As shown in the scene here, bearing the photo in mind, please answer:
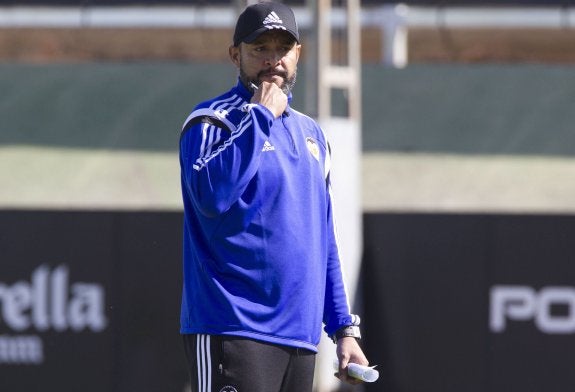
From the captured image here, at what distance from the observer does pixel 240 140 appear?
3740 mm

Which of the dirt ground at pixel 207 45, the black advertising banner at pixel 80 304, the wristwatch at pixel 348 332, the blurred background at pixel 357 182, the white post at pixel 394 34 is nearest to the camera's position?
the wristwatch at pixel 348 332

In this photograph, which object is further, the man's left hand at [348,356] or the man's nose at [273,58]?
the man's left hand at [348,356]

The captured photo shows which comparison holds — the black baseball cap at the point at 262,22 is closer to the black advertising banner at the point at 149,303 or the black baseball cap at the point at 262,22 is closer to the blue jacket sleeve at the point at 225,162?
the blue jacket sleeve at the point at 225,162

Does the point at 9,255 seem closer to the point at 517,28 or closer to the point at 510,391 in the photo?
the point at 510,391

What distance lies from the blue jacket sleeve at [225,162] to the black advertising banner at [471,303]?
16.4ft

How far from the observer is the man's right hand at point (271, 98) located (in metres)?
3.81

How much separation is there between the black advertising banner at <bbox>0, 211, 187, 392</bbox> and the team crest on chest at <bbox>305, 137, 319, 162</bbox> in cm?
484

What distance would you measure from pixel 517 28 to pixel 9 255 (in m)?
9.27

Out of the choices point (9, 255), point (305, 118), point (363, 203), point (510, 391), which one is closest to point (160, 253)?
point (9, 255)

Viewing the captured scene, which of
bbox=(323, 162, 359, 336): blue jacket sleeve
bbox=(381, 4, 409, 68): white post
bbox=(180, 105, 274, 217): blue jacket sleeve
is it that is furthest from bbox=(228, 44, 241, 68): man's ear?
bbox=(381, 4, 409, 68): white post

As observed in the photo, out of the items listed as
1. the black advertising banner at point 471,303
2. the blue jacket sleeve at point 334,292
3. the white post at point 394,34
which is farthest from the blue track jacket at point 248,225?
the white post at point 394,34

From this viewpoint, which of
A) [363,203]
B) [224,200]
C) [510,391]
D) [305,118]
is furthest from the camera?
[363,203]

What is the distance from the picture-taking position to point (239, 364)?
12.5 ft

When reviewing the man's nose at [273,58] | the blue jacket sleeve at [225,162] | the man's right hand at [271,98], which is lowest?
the blue jacket sleeve at [225,162]
